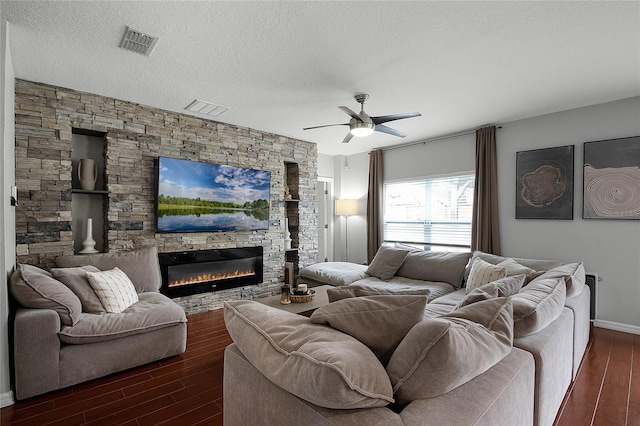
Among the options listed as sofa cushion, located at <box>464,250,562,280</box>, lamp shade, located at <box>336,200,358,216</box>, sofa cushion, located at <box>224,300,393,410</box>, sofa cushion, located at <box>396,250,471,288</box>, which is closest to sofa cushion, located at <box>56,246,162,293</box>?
sofa cushion, located at <box>224,300,393,410</box>

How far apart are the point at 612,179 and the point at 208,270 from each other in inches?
196

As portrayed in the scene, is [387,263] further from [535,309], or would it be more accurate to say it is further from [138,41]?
[138,41]

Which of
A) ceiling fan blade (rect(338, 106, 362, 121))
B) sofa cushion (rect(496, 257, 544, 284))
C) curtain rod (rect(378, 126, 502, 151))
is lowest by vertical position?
sofa cushion (rect(496, 257, 544, 284))

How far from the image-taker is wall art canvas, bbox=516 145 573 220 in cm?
380

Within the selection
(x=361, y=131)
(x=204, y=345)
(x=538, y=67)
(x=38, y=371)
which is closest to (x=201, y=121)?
(x=361, y=131)

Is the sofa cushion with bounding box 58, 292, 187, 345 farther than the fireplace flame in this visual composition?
No

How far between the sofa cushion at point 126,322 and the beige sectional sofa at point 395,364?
157cm

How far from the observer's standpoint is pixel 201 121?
165 inches

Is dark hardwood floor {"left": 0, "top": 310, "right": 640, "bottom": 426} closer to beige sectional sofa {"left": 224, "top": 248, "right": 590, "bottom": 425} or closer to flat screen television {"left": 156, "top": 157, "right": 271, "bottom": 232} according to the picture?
beige sectional sofa {"left": 224, "top": 248, "right": 590, "bottom": 425}

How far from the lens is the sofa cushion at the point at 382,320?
3.76ft

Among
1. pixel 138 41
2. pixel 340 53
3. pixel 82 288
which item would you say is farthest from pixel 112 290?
pixel 340 53

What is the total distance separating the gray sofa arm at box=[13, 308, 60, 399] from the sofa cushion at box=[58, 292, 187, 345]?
0.09m

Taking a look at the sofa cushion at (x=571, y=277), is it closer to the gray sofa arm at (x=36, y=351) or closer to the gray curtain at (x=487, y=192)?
the gray curtain at (x=487, y=192)

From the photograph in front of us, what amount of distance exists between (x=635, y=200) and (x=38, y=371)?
18.4 ft
